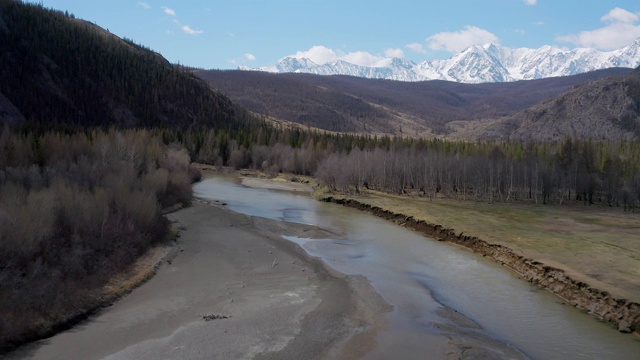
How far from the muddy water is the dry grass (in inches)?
156

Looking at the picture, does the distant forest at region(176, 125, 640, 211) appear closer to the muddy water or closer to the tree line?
the muddy water

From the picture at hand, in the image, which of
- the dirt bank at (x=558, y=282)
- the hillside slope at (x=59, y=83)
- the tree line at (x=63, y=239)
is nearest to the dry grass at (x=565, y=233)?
the dirt bank at (x=558, y=282)

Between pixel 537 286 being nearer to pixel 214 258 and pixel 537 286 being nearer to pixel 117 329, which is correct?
pixel 214 258

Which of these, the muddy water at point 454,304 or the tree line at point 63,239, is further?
the muddy water at point 454,304

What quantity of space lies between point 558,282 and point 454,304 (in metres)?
8.97

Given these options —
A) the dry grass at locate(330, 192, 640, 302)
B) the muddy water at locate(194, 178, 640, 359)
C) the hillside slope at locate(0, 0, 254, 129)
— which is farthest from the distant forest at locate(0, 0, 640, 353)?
the muddy water at locate(194, 178, 640, 359)

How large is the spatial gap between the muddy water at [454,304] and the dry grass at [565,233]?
3.97 metres

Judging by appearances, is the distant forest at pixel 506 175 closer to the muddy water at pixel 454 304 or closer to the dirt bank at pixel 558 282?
the dirt bank at pixel 558 282

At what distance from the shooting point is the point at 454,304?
2802 cm

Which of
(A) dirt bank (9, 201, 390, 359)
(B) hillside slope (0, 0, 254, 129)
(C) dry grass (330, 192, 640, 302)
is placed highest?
(B) hillside slope (0, 0, 254, 129)

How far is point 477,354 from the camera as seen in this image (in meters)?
20.4

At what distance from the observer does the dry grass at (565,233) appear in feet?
111

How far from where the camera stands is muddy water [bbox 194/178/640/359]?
22047 mm

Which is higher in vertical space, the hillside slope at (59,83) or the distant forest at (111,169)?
the hillside slope at (59,83)
